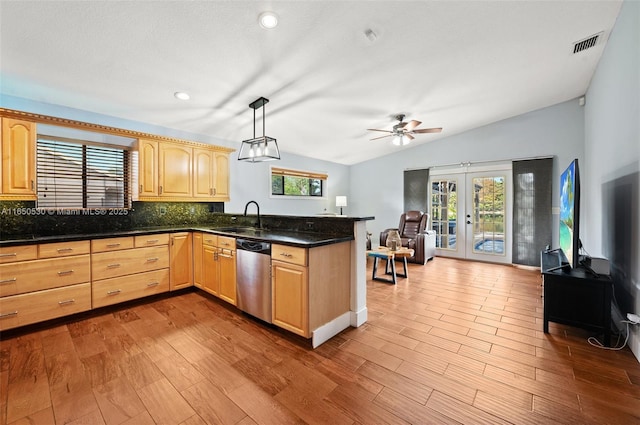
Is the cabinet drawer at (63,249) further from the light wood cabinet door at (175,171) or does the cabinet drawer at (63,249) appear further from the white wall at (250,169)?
the white wall at (250,169)

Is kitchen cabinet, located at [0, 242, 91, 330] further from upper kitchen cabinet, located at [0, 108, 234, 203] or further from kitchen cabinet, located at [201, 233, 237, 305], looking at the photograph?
kitchen cabinet, located at [201, 233, 237, 305]

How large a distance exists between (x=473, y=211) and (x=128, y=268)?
240 inches

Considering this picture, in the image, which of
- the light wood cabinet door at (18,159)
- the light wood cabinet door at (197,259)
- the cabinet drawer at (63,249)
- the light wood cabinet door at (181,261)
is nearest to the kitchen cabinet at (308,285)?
the light wood cabinet door at (197,259)

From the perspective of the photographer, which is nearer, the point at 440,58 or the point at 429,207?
the point at 440,58

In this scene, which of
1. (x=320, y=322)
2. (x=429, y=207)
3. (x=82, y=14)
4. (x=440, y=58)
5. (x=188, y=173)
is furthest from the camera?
(x=429, y=207)

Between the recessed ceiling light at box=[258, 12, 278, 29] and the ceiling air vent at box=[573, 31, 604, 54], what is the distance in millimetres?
3271

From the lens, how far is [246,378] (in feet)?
5.94

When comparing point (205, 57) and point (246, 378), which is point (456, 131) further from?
point (246, 378)

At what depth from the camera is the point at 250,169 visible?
5.20 meters

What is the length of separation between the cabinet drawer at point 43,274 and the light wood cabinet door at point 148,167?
1.07m

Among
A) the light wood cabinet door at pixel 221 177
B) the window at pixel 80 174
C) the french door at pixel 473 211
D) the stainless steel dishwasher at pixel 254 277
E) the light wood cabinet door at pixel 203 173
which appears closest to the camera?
the stainless steel dishwasher at pixel 254 277

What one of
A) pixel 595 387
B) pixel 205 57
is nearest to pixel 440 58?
pixel 205 57

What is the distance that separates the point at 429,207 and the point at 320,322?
483 cm

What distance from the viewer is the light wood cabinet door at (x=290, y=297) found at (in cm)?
218
